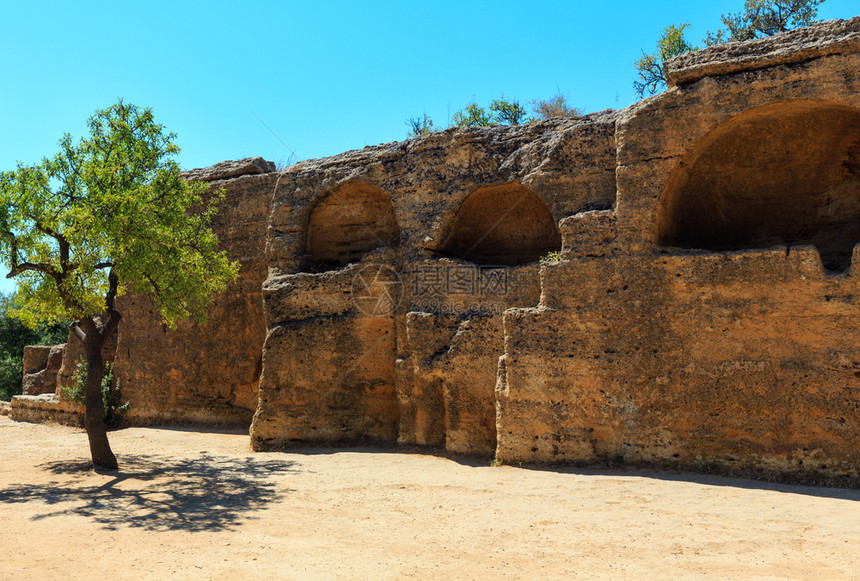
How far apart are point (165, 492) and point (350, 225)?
575 centimetres

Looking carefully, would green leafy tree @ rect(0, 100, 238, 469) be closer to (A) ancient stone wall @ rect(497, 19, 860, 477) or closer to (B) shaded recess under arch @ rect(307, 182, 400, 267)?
(B) shaded recess under arch @ rect(307, 182, 400, 267)

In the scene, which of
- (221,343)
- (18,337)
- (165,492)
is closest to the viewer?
(165,492)

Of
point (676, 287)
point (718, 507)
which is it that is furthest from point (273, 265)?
point (718, 507)

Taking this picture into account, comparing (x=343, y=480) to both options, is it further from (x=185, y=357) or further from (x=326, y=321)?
(x=185, y=357)

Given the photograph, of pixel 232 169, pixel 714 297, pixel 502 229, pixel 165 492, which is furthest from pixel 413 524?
pixel 232 169

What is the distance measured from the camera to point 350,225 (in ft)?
38.7

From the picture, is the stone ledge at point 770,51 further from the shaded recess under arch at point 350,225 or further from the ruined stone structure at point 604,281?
the shaded recess under arch at point 350,225

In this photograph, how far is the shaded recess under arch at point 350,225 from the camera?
37.6ft

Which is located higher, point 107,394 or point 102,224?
point 102,224

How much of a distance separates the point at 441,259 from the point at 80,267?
497 cm

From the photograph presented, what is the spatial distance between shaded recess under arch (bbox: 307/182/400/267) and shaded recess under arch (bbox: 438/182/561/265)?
126 cm

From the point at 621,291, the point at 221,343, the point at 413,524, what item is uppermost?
the point at 621,291

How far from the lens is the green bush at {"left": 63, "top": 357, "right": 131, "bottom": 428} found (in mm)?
13641

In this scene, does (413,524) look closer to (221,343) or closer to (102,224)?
(102,224)
